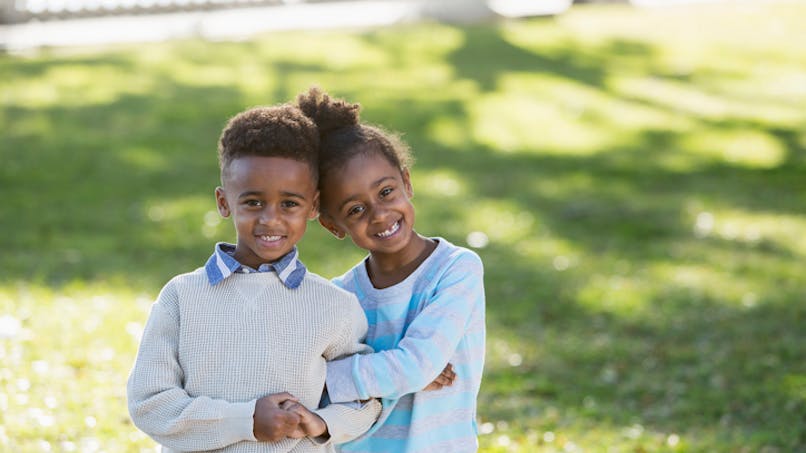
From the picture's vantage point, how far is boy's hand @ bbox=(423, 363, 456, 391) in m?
3.24

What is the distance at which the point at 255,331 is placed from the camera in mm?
3010

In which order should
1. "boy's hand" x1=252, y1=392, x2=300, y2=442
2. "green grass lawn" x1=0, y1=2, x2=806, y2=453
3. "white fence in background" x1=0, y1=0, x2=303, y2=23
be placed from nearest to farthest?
"boy's hand" x1=252, y1=392, x2=300, y2=442
"green grass lawn" x1=0, y1=2, x2=806, y2=453
"white fence in background" x1=0, y1=0, x2=303, y2=23

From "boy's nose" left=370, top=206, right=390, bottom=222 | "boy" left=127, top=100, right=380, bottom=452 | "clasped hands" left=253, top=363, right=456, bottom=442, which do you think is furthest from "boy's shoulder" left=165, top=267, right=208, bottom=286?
"boy's nose" left=370, top=206, right=390, bottom=222

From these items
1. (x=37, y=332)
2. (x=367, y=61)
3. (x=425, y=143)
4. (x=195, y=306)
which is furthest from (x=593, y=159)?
(x=195, y=306)

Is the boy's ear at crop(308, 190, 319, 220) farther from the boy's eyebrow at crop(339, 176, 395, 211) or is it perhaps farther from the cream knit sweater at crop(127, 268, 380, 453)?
the cream knit sweater at crop(127, 268, 380, 453)

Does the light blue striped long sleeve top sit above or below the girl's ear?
below

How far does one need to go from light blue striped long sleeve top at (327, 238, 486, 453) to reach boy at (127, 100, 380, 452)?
98 millimetres

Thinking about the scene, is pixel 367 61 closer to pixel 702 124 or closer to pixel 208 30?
pixel 208 30

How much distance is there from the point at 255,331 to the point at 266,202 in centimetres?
34

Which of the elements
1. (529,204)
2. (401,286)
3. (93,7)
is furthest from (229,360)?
(93,7)

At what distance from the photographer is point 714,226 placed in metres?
9.23

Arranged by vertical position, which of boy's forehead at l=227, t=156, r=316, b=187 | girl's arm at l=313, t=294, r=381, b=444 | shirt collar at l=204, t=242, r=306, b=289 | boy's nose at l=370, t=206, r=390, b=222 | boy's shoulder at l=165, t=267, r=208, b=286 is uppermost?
boy's forehead at l=227, t=156, r=316, b=187

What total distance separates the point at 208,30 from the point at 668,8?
7.16m

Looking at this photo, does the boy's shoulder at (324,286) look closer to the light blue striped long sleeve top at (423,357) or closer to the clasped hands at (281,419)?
Result: the light blue striped long sleeve top at (423,357)
